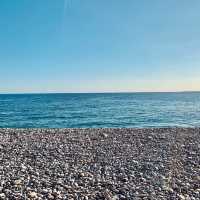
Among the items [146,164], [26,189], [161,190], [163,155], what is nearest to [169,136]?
[163,155]

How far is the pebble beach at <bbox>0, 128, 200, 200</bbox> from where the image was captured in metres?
7.21

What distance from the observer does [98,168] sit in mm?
9547

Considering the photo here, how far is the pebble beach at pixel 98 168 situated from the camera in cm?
721

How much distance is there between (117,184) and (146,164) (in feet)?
8.73

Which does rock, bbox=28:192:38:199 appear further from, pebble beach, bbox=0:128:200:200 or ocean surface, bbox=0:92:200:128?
ocean surface, bbox=0:92:200:128

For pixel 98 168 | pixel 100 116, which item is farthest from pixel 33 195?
pixel 100 116

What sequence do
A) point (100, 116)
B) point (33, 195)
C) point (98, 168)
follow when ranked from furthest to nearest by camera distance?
point (100, 116) → point (98, 168) → point (33, 195)

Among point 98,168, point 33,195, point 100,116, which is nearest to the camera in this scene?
point 33,195

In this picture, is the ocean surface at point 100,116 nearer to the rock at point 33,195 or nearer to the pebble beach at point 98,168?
the pebble beach at point 98,168

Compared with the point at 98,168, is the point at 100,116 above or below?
below

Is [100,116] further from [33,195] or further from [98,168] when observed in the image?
[33,195]

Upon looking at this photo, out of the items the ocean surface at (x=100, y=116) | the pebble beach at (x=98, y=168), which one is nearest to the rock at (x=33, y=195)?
the pebble beach at (x=98, y=168)

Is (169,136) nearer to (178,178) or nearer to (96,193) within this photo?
(178,178)

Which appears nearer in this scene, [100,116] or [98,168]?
[98,168]
